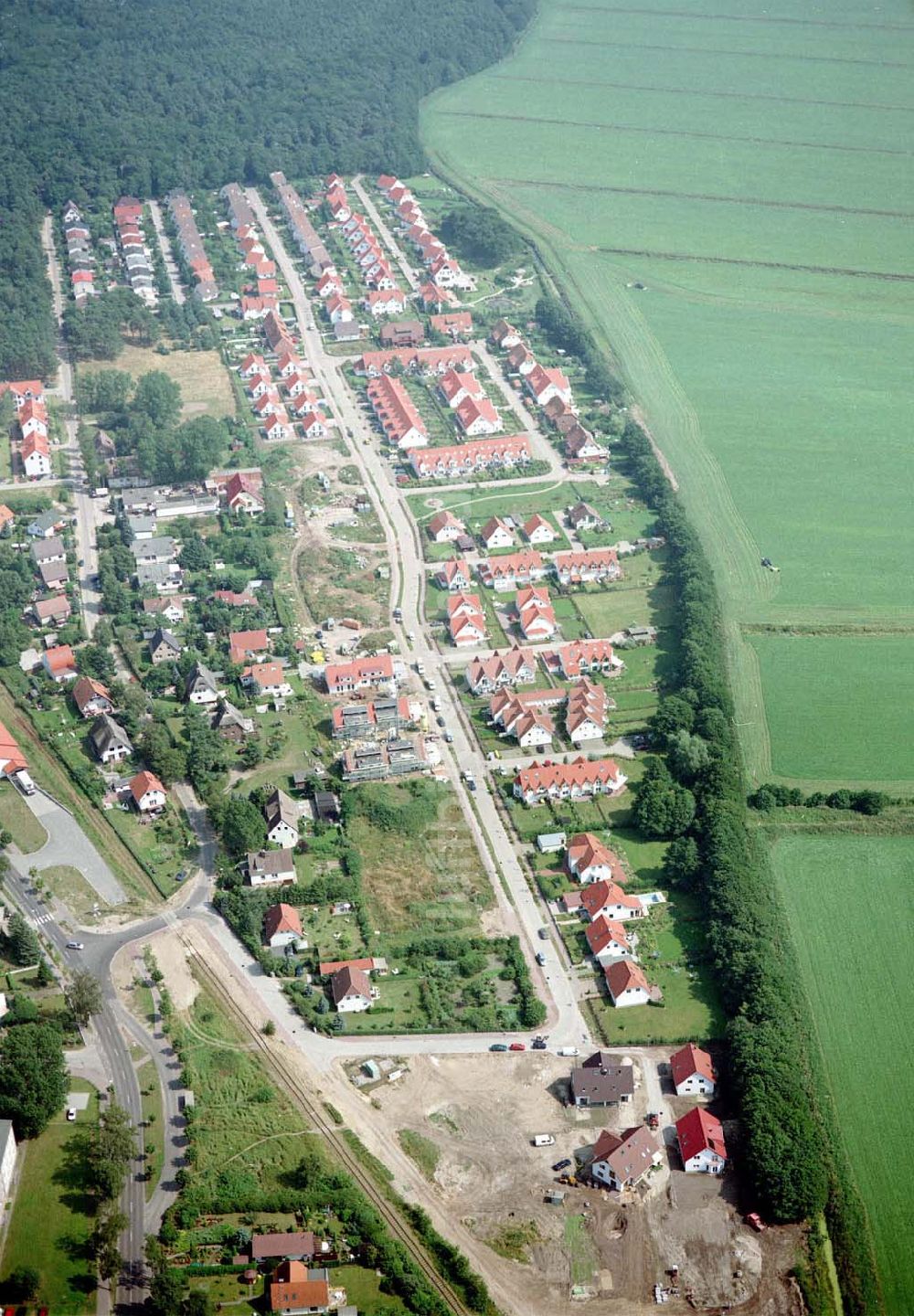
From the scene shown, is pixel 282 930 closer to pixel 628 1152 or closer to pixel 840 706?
pixel 628 1152

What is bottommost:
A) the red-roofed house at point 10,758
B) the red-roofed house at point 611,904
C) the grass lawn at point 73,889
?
the grass lawn at point 73,889

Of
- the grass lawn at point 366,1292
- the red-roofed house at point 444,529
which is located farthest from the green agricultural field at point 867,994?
the red-roofed house at point 444,529

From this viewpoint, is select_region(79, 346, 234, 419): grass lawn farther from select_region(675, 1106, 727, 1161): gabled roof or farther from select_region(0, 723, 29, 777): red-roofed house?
select_region(675, 1106, 727, 1161): gabled roof

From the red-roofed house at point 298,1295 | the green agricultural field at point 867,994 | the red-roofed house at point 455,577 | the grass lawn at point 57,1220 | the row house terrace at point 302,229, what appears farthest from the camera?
the row house terrace at point 302,229

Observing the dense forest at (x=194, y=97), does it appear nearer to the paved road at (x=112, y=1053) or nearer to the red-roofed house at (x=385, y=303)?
the red-roofed house at (x=385, y=303)

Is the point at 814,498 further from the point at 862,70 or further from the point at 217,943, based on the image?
Answer: the point at 862,70

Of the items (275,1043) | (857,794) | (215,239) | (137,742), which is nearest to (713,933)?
(857,794)
